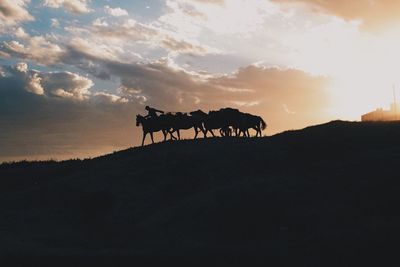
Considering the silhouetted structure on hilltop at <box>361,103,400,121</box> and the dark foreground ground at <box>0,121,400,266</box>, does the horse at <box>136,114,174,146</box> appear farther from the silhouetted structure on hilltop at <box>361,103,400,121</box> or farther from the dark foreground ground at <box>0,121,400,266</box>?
the silhouetted structure on hilltop at <box>361,103,400,121</box>

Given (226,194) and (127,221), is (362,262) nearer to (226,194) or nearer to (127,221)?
(226,194)

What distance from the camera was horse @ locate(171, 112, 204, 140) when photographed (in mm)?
43188

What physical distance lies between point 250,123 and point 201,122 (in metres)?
4.77

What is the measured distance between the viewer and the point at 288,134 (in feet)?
127

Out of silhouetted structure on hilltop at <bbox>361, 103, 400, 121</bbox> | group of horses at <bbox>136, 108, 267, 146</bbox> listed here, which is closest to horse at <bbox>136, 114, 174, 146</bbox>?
group of horses at <bbox>136, 108, 267, 146</bbox>

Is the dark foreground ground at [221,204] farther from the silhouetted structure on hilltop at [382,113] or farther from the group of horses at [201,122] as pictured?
the silhouetted structure on hilltop at [382,113]

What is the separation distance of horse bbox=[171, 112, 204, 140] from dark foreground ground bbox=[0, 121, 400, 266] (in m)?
4.38

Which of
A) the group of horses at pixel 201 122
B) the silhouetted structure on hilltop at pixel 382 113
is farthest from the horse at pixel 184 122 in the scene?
the silhouetted structure on hilltop at pixel 382 113

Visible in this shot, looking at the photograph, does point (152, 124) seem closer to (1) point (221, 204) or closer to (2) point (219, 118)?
(2) point (219, 118)

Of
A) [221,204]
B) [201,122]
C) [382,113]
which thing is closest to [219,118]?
[201,122]

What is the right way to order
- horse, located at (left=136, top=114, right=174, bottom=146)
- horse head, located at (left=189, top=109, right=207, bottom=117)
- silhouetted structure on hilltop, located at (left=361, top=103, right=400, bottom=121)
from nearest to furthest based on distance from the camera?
horse, located at (left=136, top=114, right=174, bottom=146), horse head, located at (left=189, top=109, right=207, bottom=117), silhouetted structure on hilltop, located at (left=361, top=103, right=400, bottom=121)

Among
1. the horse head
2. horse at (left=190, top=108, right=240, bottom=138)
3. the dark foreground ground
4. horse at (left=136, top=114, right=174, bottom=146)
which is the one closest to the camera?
the dark foreground ground

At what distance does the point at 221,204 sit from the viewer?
24719mm

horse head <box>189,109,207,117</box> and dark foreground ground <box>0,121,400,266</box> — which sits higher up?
horse head <box>189,109,207,117</box>
